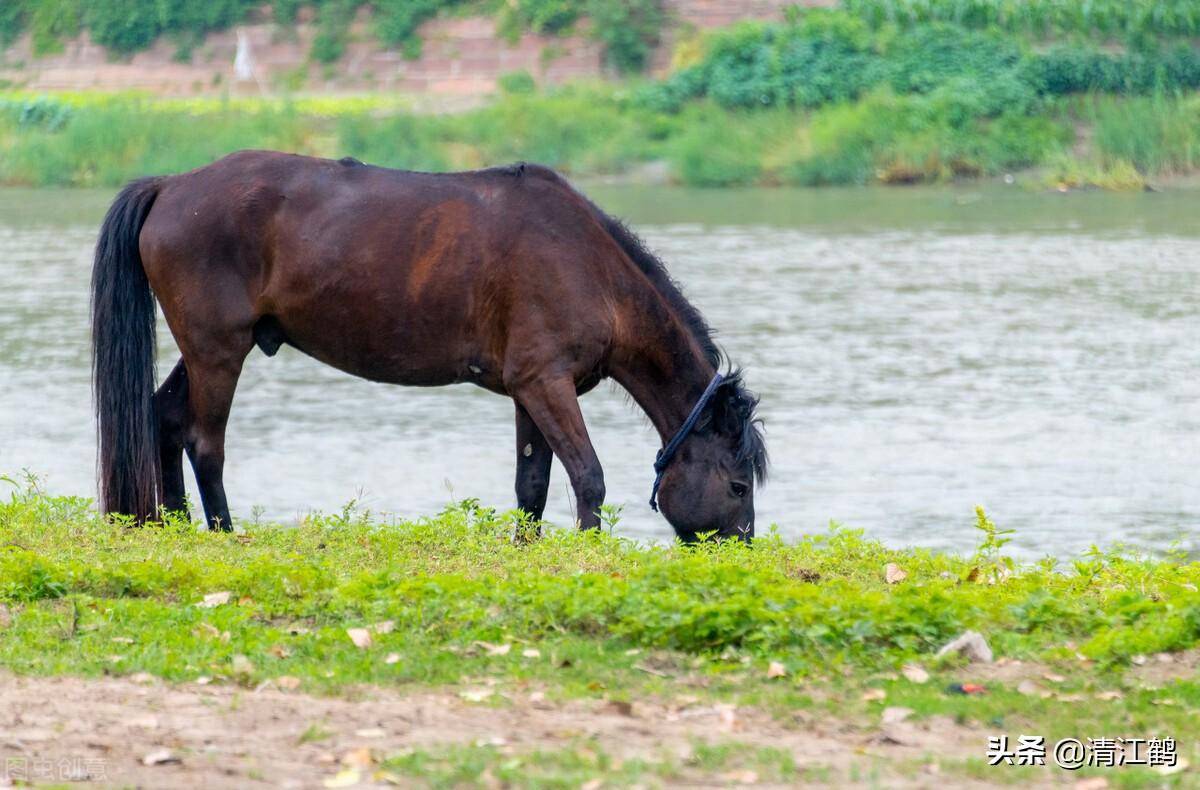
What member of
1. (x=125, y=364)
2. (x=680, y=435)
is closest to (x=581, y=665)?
(x=680, y=435)

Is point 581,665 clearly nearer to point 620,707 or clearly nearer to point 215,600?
point 620,707

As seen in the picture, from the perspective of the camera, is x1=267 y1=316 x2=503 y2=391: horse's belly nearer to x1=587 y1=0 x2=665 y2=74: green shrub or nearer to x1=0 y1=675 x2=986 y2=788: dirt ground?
x1=0 y1=675 x2=986 y2=788: dirt ground

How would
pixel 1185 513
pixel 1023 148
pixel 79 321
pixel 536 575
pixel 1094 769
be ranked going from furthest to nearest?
pixel 1023 148
pixel 79 321
pixel 1185 513
pixel 536 575
pixel 1094 769

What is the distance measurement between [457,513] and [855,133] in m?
28.6

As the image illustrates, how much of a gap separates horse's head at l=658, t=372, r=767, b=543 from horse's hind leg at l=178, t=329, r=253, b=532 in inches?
90.1

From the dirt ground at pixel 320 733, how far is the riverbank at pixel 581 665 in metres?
0.01

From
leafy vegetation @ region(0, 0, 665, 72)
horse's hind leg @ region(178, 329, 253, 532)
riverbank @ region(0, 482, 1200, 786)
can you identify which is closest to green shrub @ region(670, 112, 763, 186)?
leafy vegetation @ region(0, 0, 665, 72)

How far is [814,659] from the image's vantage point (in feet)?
19.8

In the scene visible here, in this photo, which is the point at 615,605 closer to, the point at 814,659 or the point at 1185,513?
the point at 814,659

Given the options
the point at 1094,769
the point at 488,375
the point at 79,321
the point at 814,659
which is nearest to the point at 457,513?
the point at 488,375

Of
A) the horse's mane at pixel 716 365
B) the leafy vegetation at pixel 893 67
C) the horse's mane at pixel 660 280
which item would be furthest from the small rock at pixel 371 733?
the leafy vegetation at pixel 893 67

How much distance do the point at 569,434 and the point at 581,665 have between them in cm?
291

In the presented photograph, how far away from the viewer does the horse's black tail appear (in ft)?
29.5

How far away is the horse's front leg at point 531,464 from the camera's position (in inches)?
365
